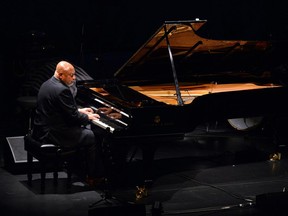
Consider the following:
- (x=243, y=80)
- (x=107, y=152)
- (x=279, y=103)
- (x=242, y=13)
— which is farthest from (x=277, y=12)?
(x=107, y=152)

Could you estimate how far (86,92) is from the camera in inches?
274

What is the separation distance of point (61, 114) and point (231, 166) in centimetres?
203

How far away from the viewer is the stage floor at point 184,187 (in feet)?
19.6

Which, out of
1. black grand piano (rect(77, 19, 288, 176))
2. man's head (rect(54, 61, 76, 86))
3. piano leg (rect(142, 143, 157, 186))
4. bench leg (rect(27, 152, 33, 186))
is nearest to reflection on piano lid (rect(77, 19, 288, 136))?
black grand piano (rect(77, 19, 288, 176))

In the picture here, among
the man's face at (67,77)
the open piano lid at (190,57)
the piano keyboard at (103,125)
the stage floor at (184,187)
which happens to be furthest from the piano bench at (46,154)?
the open piano lid at (190,57)

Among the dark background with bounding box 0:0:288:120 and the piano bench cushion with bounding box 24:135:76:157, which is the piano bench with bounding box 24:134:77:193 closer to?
the piano bench cushion with bounding box 24:135:76:157

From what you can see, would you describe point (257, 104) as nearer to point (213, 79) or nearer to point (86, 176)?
point (213, 79)

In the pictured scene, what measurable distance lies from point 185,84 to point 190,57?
301mm

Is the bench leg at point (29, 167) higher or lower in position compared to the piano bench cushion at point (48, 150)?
lower

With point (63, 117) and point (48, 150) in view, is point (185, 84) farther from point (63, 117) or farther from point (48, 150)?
point (48, 150)

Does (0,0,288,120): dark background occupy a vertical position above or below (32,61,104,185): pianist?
above

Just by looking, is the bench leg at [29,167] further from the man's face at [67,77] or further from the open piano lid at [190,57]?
the open piano lid at [190,57]

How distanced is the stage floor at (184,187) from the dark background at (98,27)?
7.13ft

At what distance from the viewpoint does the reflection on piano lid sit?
6277 millimetres
